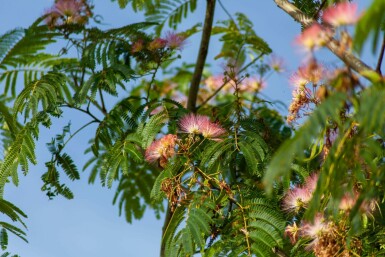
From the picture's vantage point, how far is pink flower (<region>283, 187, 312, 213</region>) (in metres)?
3.08

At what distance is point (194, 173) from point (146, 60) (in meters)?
1.23

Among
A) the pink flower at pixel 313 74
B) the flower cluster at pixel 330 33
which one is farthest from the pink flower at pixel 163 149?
the flower cluster at pixel 330 33

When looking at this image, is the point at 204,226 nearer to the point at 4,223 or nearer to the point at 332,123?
the point at 332,123

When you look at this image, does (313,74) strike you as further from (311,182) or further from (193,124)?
(193,124)

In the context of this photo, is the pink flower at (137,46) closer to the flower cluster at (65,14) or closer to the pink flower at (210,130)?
the flower cluster at (65,14)

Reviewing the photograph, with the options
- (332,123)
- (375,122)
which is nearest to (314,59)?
(375,122)

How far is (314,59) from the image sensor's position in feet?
A: 6.89

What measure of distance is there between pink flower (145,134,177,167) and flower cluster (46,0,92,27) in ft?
4.49

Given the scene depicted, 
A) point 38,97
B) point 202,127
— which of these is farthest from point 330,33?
point 38,97

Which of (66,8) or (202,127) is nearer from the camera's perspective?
(202,127)

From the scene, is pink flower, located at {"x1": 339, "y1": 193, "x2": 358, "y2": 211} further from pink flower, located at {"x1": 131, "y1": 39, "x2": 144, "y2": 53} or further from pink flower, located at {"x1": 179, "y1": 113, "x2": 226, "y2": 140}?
pink flower, located at {"x1": 131, "y1": 39, "x2": 144, "y2": 53}

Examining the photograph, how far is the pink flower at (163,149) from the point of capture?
321 centimetres

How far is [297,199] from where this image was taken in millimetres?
3094

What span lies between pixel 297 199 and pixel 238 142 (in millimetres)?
365
